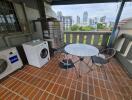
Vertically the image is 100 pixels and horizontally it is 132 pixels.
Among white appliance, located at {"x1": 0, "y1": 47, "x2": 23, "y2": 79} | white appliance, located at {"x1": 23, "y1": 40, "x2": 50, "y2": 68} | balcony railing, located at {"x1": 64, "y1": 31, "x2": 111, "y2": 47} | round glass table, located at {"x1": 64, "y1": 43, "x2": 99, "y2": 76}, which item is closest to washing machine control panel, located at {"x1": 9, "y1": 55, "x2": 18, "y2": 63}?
white appliance, located at {"x1": 0, "y1": 47, "x2": 23, "y2": 79}

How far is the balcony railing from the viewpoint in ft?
10.6

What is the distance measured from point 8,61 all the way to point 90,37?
10.2ft

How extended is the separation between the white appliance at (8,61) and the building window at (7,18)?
65 centimetres

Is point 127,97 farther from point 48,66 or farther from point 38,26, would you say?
point 38,26

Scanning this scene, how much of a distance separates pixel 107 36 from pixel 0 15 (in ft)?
12.5

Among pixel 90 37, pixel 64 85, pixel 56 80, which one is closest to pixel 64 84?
pixel 64 85

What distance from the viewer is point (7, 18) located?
6.97 ft

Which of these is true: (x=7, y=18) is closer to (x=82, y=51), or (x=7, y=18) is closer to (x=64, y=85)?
(x=82, y=51)

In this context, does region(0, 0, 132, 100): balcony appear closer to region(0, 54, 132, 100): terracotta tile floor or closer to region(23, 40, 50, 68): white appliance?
region(0, 54, 132, 100): terracotta tile floor

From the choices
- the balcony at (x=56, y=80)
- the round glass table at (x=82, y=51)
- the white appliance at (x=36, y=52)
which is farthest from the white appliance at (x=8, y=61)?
the round glass table at (x=82, y=51)

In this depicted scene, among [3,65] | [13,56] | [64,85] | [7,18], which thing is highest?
[7,18]

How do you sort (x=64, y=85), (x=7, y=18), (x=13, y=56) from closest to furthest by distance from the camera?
(x=64, y=85)
(x=13, y=56)
(x=7, y=18)

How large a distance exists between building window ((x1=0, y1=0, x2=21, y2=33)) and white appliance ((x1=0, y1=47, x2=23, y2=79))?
0.65 meters

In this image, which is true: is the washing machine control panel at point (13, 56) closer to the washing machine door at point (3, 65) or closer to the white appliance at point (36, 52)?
the washing machine door at point (3, 65)
